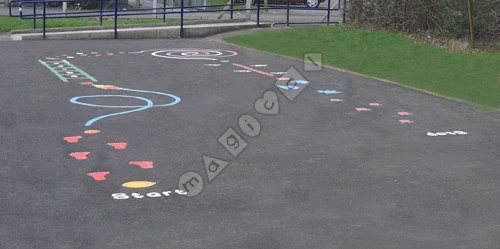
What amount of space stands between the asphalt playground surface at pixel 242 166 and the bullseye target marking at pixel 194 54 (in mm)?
3514

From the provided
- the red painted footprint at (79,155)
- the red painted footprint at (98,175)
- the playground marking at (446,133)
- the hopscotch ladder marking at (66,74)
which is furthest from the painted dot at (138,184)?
the hopscotch ladder marking at (66,74)

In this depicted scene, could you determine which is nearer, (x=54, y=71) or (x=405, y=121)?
(x=405, y=121)

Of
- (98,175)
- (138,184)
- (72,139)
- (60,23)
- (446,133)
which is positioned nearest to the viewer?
(138,184)

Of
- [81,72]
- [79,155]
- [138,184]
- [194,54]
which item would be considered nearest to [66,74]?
[81,72]

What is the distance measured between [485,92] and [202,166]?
7.54m

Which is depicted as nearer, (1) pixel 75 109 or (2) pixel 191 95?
(1) pixel 75 109

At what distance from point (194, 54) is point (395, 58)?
4.81 m

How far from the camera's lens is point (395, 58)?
66.9 feet

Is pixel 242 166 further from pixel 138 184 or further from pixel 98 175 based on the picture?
pixel 98 175

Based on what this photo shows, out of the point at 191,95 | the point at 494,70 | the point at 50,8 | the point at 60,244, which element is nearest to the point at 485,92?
the point at 494,70

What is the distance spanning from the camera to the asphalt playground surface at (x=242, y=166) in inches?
314

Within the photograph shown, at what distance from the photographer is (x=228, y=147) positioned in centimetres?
1134

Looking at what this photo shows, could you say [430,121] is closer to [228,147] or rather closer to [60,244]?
[228,147]

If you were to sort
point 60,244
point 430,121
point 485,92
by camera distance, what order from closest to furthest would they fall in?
1. point 60,244
2. point 430,121
3. point 485,92
